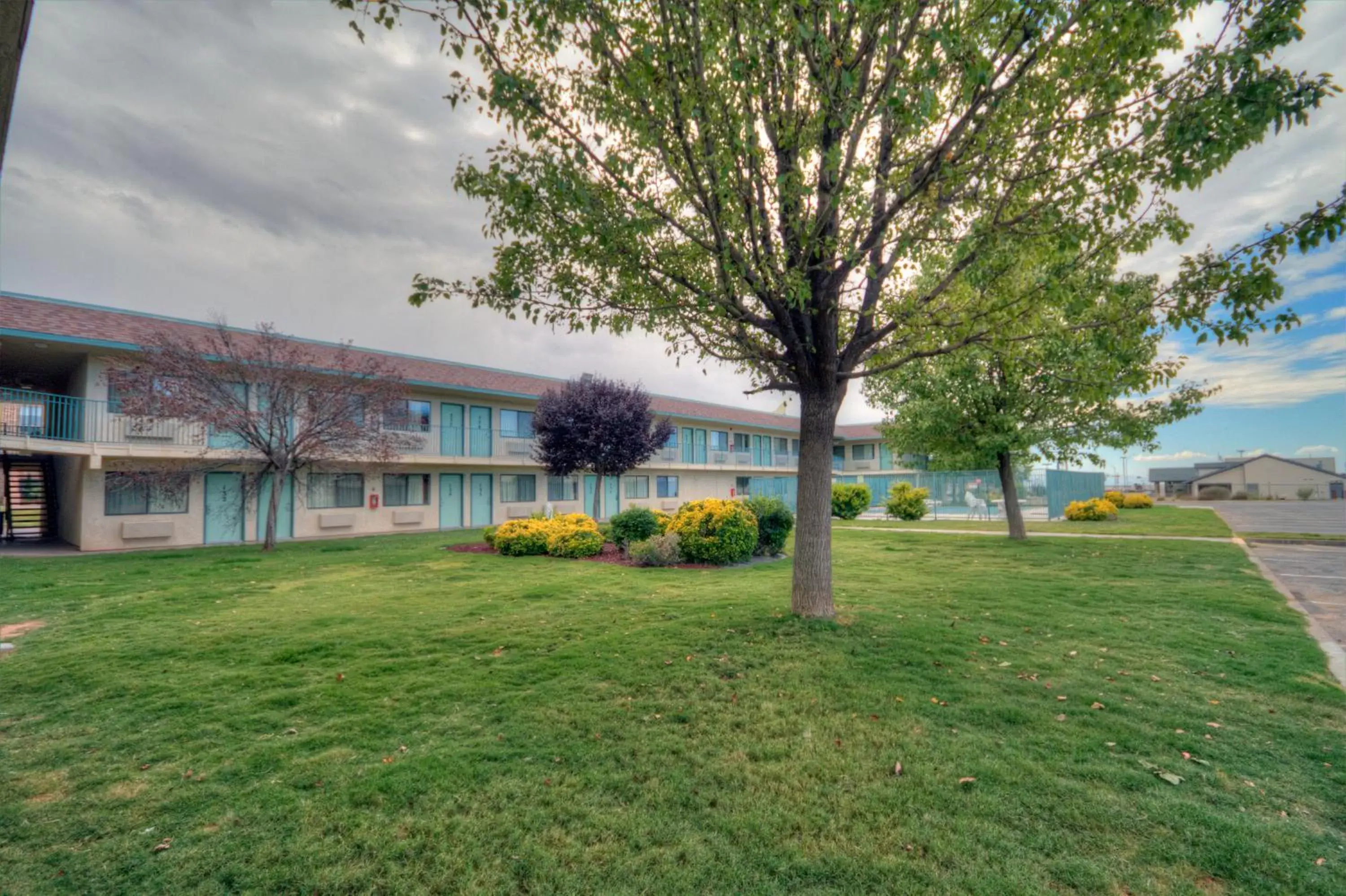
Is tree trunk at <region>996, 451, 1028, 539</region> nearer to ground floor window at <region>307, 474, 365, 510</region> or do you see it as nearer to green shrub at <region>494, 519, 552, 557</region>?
green shrub at <region>494, 519, 552, 557</region>

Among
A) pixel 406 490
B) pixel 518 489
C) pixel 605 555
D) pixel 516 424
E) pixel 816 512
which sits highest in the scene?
pixel 516 424

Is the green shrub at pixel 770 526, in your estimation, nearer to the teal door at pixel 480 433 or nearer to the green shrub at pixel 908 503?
the green shrub at pixel 908 503


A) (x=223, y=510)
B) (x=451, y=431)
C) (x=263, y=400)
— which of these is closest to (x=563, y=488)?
(x=451, y=431)

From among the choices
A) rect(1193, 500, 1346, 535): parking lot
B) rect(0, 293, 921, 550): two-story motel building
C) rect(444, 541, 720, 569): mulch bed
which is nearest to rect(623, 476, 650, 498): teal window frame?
rect(0, 293, 921, 550): two-story motel building

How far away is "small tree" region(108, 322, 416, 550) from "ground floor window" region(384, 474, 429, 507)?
17.6 ft

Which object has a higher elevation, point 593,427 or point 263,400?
point 263,400

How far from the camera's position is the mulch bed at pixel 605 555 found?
1222 centimetres

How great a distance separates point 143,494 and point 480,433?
37.3ft

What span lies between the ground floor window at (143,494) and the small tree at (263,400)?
47 centimetres

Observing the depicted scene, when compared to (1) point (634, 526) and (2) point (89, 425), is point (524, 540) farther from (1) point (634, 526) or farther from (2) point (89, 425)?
(2) point (89, 425)

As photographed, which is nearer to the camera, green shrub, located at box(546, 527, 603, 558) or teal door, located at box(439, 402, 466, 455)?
green shrub, located at box(546, 527, 603, 558)

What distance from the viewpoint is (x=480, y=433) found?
2577 cm

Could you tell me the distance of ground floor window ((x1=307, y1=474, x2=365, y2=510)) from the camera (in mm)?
21156

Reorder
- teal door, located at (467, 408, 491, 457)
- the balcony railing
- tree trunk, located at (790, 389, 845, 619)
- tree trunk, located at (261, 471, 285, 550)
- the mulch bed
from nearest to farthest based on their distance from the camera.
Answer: tree trunk, located at (790, 389, 845, 619), the mulch bed, tree trunk, located at (261, 471, 285, 550), the balcony railing, teal door, located at (467, 408, 491, 457)
